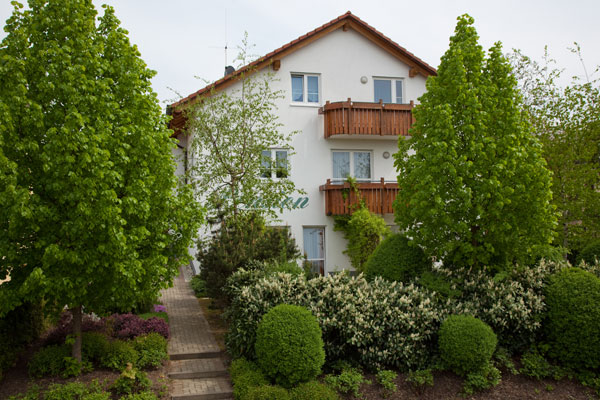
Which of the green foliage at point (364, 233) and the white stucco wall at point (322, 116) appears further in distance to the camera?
the white stucco wall at point (322, 116)

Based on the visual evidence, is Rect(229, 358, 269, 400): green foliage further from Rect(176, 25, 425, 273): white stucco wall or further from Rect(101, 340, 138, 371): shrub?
Rect(176, 25, 425, 273): white stucco wall

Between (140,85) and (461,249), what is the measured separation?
719 centimetres

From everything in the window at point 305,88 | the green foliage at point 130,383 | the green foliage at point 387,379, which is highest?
the window at point 305,88

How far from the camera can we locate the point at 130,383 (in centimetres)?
823

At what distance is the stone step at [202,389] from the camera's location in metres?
8.47

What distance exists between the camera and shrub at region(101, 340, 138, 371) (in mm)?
8891

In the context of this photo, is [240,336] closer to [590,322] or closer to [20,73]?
[20,73]

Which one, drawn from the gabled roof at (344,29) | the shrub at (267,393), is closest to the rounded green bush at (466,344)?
the shrub at (267,393)

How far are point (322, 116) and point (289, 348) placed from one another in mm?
12578

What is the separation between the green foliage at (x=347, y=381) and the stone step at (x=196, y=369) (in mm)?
2093

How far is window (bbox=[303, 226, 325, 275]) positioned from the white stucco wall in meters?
0.22

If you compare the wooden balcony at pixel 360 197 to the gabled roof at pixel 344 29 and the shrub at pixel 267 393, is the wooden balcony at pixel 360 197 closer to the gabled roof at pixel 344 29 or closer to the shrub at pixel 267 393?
the gabled roof at pixel 344 29

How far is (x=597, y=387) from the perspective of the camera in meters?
9.31

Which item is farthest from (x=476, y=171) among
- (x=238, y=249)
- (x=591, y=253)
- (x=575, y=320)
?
(x=238, y=249)
